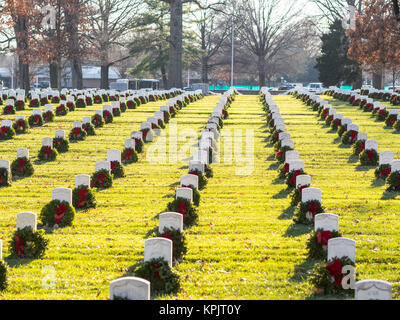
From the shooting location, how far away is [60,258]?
29.9ft

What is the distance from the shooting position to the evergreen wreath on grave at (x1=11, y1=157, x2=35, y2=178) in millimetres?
15666

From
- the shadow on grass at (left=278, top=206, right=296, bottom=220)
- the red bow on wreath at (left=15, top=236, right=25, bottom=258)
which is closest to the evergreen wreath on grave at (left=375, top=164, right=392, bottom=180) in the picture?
the shadow on grass at (left=278, top=206, right=296, bottom=220)

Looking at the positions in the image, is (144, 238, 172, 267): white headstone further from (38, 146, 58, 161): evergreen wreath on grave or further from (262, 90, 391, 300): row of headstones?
(38, 146, 58, 161): evergreen wreath on grave

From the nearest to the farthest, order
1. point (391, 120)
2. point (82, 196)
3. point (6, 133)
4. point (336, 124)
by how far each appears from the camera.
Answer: point (82, 196) → point (6, 133) → point (336, 124) → point (391, 120)

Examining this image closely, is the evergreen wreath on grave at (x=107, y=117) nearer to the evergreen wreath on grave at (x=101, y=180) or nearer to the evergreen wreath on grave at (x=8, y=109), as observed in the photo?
the evergreen wreath on grave at (x=8, y=109)

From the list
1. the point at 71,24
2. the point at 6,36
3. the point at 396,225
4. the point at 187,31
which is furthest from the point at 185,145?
the point at 187,31

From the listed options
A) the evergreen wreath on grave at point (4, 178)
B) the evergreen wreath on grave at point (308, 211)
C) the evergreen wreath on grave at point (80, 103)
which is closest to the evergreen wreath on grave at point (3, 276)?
the evergreen wreath on grave at point (308, 211)

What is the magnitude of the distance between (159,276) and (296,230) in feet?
11.7

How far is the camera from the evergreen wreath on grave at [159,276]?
759cm

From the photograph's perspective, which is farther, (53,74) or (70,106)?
(53,74)

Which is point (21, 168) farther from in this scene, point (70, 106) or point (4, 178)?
point (70, 106)

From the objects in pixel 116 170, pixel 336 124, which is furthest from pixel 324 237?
pixel 336 124

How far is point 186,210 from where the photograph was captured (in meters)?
10.9

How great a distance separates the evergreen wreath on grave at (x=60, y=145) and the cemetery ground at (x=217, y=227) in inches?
17.5
